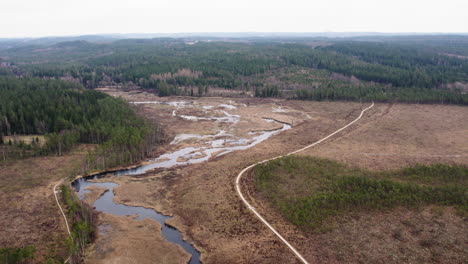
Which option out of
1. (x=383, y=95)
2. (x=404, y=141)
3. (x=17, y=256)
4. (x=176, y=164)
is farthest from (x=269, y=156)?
(x=383, y=95)

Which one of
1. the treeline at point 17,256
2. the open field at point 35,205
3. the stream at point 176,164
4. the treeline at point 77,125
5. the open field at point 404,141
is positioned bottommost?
the stream at point 176,164

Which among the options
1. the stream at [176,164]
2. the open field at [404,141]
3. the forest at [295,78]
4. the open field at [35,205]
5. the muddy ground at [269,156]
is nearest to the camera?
the muddy ground at [269,156]

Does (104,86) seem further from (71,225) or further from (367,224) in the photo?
(367,224)

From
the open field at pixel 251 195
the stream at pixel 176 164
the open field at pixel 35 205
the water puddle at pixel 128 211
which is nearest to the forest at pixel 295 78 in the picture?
the open field at pixel 251 195

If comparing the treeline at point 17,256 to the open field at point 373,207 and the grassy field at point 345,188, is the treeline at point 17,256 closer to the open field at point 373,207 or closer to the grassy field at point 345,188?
the open field at point 373,207

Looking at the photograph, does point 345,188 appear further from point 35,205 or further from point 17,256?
point 35,205

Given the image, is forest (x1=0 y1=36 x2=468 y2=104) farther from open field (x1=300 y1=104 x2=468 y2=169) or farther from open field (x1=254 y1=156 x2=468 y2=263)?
open field (x1=254 y1=156 x2=468 y2=263)
